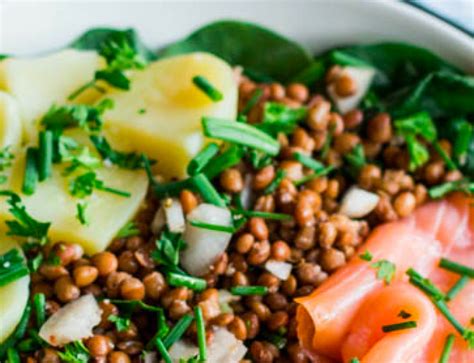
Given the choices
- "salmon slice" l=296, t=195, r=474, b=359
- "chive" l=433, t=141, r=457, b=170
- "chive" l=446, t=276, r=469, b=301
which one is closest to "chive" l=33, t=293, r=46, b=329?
"salmon slice" l=296, t=195, r=474, b=359

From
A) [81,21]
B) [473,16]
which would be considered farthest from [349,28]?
[81,21]

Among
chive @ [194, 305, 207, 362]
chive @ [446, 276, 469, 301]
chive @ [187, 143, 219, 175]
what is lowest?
chive @ [194, 305, 207, 362]

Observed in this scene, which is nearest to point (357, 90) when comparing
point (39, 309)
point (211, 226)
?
point (211, 226)

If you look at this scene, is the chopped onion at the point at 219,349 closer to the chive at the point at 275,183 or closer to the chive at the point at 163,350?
the chive at the point at 163,350

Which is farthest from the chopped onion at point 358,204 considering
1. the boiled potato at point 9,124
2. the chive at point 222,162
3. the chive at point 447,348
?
the boiled potato at point 9,124

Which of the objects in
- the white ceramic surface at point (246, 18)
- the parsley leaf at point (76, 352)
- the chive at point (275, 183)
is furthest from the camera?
the white ceramic surface at point (246, 18)

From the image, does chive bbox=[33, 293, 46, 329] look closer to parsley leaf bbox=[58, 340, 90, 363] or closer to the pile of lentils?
the pile of lentils

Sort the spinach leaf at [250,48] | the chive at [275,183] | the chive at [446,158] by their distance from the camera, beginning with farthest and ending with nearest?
the spinach leaf at [250,48], the chive at [446,158], the chive at [275,183]

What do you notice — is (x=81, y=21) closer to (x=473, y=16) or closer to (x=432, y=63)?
(x=432, y=63)
